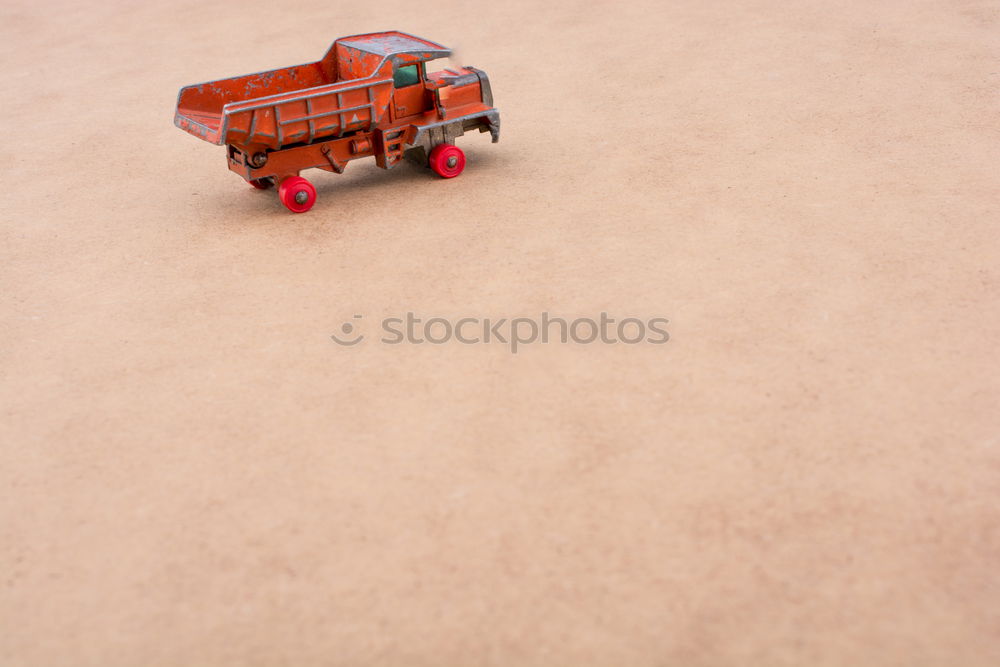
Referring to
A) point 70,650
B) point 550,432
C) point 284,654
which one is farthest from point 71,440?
point 550,432

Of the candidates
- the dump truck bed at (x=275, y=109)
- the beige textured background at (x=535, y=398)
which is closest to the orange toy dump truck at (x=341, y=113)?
the dump truck bed at (x=275, y=109)

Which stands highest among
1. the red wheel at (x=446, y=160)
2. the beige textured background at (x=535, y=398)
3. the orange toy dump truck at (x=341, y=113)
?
the orange toy dump truck at (x=341, y=113)

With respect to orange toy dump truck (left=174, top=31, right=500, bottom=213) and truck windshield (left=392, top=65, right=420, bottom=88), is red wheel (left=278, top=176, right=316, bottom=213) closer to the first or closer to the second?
orange toy dump truck (left=174, top=31, right=500, bottom=213)

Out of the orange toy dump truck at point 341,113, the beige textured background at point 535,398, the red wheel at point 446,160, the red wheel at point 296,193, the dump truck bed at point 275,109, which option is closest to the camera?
the beige textured background at point 535,398

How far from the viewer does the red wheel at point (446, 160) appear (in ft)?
27.0

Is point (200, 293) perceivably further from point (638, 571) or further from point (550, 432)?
point (638, 571)

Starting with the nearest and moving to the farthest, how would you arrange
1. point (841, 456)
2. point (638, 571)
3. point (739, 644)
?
point (739, 644) < point (638, 571) < point (841, 456)

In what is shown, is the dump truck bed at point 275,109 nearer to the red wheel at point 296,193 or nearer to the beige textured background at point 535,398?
the red wheel at point 296,193

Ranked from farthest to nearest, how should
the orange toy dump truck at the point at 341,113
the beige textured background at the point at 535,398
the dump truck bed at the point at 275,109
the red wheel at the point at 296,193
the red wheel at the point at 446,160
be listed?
the red wheel at the point at 446,160 → the red wheel at the point at 296,193 → the orange toy dump truck at the point at 341,113 → the dump truck bed at the point at 275,109 → the beige textured background at the point at 535,398

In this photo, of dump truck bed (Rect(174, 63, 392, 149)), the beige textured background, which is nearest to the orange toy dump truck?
dump truck bed (Rect(174, 63, 392, 149))

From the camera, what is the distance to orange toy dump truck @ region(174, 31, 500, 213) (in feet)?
24.3

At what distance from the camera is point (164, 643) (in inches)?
159

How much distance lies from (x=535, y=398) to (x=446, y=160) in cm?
345

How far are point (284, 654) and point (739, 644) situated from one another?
1913mm
